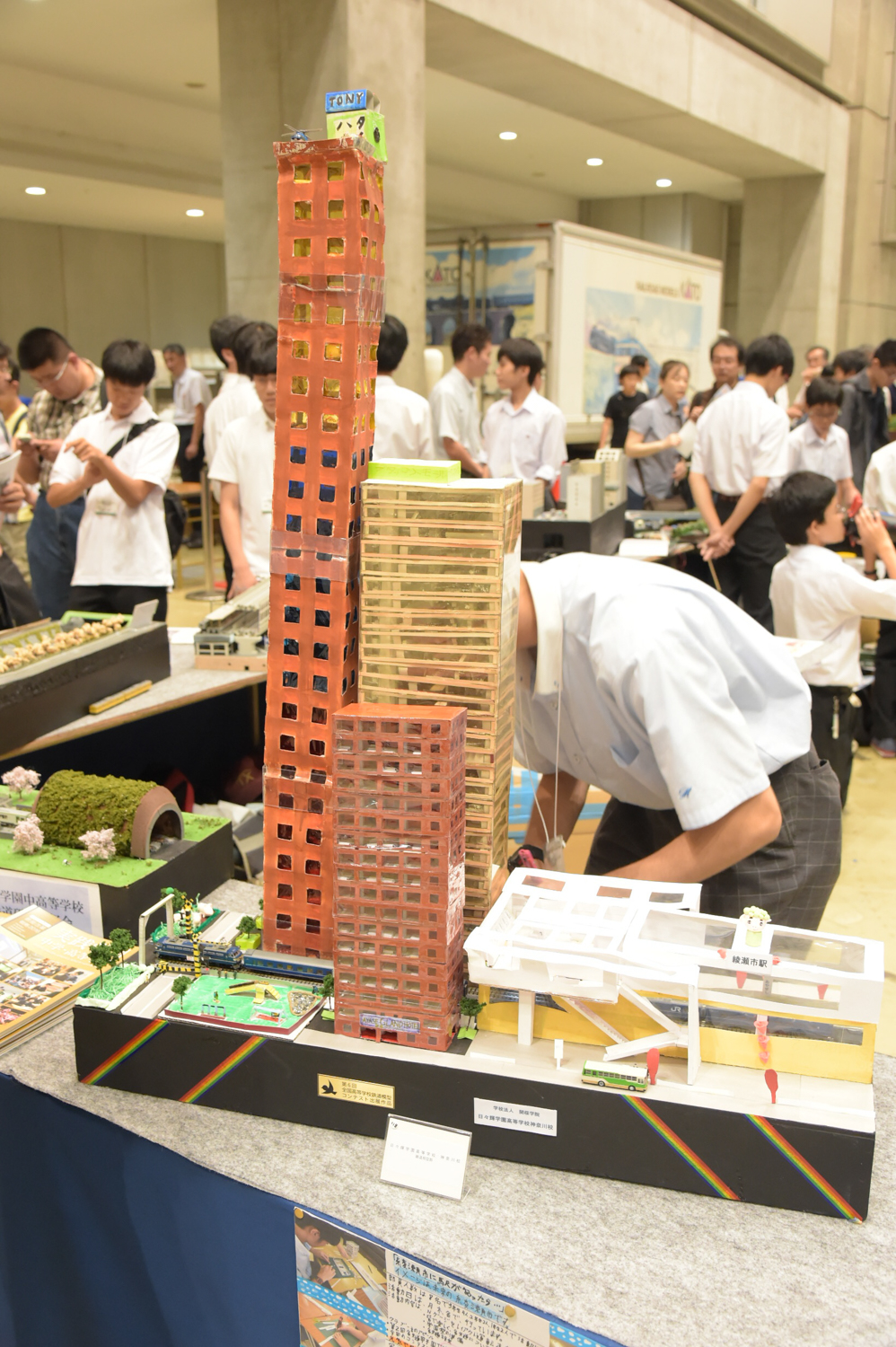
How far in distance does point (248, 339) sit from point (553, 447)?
2.24 metres

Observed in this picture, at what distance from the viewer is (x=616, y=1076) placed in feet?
4.00

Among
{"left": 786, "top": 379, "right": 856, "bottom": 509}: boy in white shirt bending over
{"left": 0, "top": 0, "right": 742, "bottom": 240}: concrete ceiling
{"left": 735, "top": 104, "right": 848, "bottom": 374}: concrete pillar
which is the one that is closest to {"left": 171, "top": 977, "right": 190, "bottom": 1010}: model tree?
{"left": 786, "top": 379, "right": 856, "bottom": 509}: boy in white shirt bending over

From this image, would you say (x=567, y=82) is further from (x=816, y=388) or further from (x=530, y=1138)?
(x=530, y=1138)

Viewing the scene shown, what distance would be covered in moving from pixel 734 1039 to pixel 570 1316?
34 centimetres

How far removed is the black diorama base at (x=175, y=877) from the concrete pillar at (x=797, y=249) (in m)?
11.9

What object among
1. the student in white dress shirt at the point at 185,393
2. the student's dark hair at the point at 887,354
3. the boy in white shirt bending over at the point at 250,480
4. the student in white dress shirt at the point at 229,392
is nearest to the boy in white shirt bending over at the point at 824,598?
the boy in white shirt bending over at the point at 250,480

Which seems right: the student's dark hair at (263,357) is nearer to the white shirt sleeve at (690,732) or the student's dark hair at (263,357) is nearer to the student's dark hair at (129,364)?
the student's dark hair at (129,364)

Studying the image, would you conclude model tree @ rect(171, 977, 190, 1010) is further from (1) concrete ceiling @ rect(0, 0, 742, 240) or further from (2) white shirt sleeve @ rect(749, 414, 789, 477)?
(1) concrete ceiling @ rect(0, 0, 742, 240)

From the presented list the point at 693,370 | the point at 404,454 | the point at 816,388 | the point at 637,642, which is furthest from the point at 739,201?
the point at 637,642

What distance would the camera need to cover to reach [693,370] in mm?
11266

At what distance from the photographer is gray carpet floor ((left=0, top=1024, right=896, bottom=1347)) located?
1.09 m

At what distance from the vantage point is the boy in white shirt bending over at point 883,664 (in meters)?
5.13

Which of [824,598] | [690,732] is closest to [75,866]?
[690,732]

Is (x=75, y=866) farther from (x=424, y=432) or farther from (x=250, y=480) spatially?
(x=424, y=432)
